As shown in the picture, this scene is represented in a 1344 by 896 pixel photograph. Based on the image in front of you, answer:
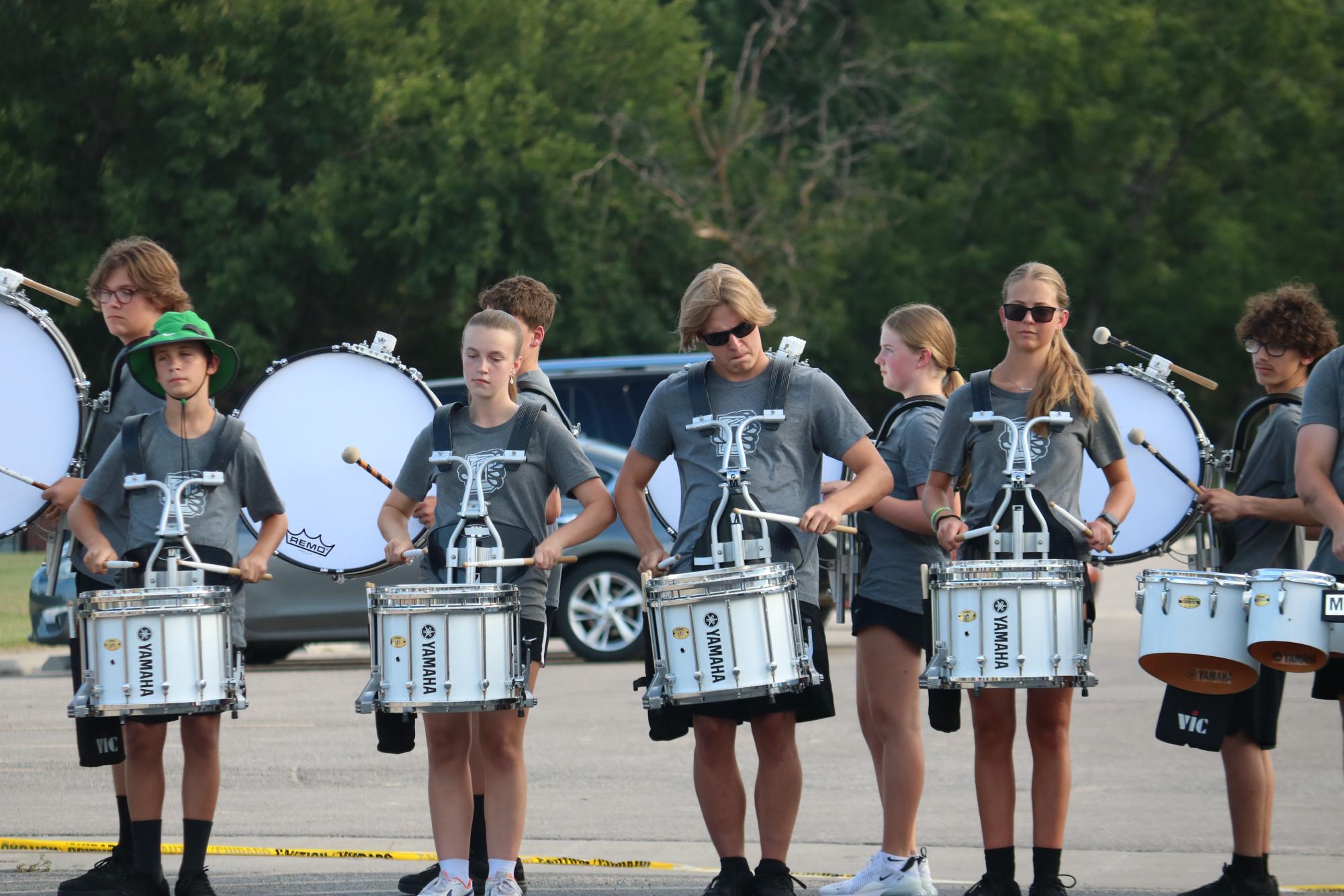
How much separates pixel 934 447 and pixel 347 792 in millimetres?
4292

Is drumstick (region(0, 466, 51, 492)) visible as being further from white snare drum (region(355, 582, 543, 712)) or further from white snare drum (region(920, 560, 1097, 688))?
white snare drum (region(920, 560, 1097, 688))

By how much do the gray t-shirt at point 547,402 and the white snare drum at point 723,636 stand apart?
0.74 meters

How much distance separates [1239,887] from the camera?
632 cm

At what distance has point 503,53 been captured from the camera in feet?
108

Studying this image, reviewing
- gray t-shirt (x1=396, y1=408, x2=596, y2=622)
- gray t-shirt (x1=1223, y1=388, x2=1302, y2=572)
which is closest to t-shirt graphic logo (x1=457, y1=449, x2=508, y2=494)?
gray t-shirt (x1=396, y1=408, x2=596, y2=622)

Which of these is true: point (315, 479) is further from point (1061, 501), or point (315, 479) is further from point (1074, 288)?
point (1074, 288)

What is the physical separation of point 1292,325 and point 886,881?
240 cm

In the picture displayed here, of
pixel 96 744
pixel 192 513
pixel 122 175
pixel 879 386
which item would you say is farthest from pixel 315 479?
pixel 879 386

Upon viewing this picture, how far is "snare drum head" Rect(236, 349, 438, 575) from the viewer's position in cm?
711

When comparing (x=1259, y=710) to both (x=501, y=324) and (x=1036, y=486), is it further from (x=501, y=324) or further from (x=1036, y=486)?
(x=501, y=324)

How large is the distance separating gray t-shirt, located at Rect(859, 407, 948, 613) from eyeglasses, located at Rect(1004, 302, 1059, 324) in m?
0.57

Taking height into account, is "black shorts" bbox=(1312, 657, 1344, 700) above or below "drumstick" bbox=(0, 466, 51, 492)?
below

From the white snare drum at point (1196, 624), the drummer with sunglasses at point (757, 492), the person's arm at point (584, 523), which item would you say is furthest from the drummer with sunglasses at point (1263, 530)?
the person's arm at point (584, 523)

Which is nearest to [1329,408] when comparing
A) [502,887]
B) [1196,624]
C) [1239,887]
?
[1196,624]
